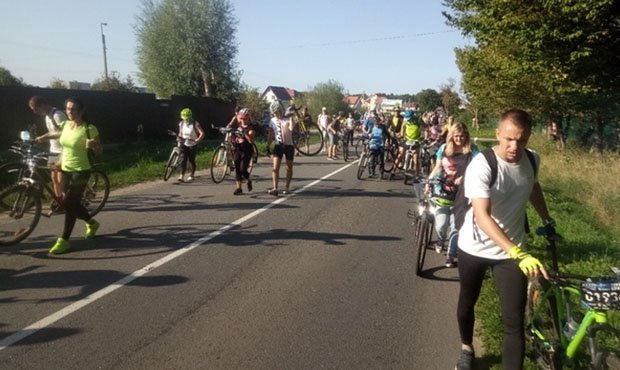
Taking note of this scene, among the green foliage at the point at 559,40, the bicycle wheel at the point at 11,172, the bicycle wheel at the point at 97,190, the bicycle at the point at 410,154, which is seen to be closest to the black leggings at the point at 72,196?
the bicycle wheel at the point at 11,172

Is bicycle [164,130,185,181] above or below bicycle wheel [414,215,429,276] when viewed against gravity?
above

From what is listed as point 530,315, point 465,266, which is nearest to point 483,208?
point 465,266

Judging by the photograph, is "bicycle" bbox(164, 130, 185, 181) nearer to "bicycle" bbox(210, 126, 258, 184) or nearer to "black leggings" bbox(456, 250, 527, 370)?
"bicycle" bbox(210, 126, 258, 184)

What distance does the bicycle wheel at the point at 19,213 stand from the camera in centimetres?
651

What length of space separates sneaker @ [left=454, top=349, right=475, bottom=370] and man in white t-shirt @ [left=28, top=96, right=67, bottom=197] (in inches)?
226

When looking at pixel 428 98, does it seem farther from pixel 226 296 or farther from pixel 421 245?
pixel 226 296

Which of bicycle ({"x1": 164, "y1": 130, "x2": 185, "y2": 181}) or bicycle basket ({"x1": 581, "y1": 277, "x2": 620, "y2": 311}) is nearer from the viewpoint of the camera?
bicycle basket ({"x1": 581, "y1": 277, "x2": 620, "y2": 311})

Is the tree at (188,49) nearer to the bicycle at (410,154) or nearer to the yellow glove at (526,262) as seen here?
the bicycle at (410,154)

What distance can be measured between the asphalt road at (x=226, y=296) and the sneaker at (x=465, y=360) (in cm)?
15

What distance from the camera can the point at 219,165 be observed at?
12.6 meters

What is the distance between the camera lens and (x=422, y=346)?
4145 mm

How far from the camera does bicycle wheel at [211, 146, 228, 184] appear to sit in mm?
12414

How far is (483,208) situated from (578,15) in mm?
11058

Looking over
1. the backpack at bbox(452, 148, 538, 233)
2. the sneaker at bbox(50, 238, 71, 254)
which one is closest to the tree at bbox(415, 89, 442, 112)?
the sneaker at bbox(50, 238, 71, 254)
